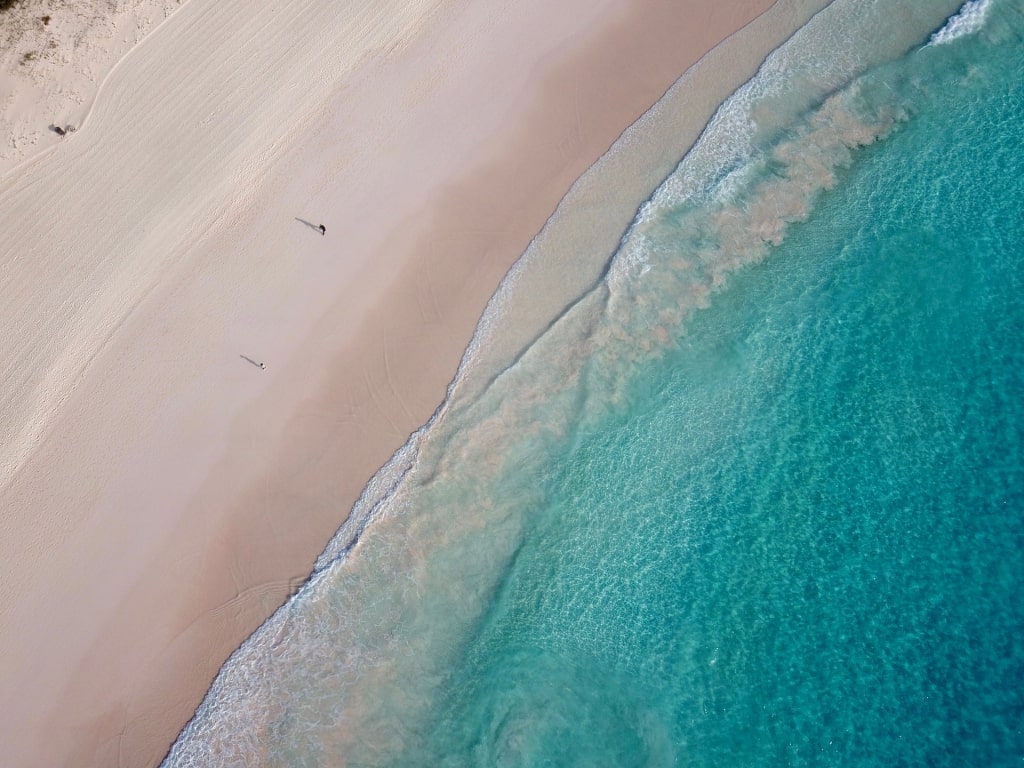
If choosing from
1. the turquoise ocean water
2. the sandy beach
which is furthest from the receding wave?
the sandy beach

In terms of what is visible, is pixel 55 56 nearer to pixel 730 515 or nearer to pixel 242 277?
pixel 242 277

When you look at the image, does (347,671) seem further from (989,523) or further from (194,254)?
(989,523)

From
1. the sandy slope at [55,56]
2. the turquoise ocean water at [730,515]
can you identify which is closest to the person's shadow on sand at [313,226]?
the turquoise ocean water at [730,515]

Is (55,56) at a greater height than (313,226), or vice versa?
(55,56)

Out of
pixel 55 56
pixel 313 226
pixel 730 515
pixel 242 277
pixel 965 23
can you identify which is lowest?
pixel 730 515

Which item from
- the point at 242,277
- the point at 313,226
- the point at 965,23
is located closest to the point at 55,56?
the point at 242,277

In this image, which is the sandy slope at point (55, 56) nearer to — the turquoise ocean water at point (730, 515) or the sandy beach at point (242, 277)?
the sandy beach at point (242, 277)
